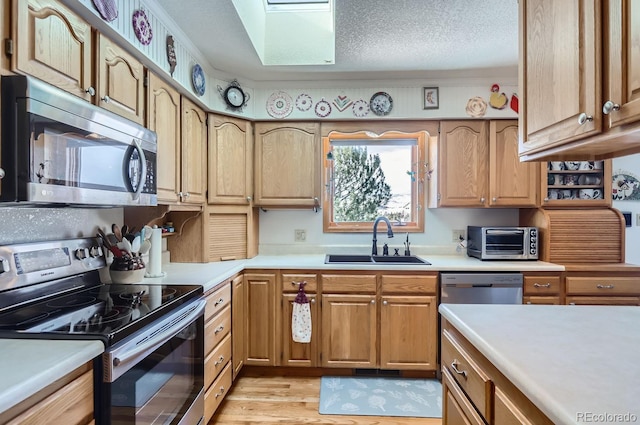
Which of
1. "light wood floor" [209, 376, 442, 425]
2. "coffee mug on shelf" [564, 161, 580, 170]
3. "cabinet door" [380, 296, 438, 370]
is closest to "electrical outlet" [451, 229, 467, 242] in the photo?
"cabinet door" [380, 296, 438, 370]

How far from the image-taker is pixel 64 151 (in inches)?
47.8

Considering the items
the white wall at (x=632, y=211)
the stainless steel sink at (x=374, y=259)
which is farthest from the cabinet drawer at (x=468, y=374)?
the white wall at (x=632, y=211)

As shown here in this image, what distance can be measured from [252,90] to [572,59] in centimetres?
238

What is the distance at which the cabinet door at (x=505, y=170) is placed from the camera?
2779mm

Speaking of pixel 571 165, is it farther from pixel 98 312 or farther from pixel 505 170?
pixel 98 312

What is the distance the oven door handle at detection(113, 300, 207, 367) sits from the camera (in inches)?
42.3

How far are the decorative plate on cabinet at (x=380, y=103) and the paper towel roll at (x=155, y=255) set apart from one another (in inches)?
75.1

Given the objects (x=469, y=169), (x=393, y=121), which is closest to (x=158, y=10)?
(x=393, y=121)

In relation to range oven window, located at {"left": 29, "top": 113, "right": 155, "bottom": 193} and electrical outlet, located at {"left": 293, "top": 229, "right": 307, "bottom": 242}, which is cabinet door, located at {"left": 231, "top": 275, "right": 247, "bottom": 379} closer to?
electrical outlet, located at {"left": 293, "top": 229, "right": 307, "bottom": 242}

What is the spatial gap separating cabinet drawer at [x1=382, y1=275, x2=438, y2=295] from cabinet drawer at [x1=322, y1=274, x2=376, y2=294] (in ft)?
0.33

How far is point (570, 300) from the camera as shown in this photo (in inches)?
98.0

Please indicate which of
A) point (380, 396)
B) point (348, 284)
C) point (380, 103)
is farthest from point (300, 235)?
point (380, 396)

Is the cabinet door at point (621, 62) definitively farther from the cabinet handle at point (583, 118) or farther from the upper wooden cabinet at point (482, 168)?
the upper wooden cabinet at point (482, 168)

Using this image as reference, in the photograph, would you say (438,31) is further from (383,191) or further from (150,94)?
(150,94)
